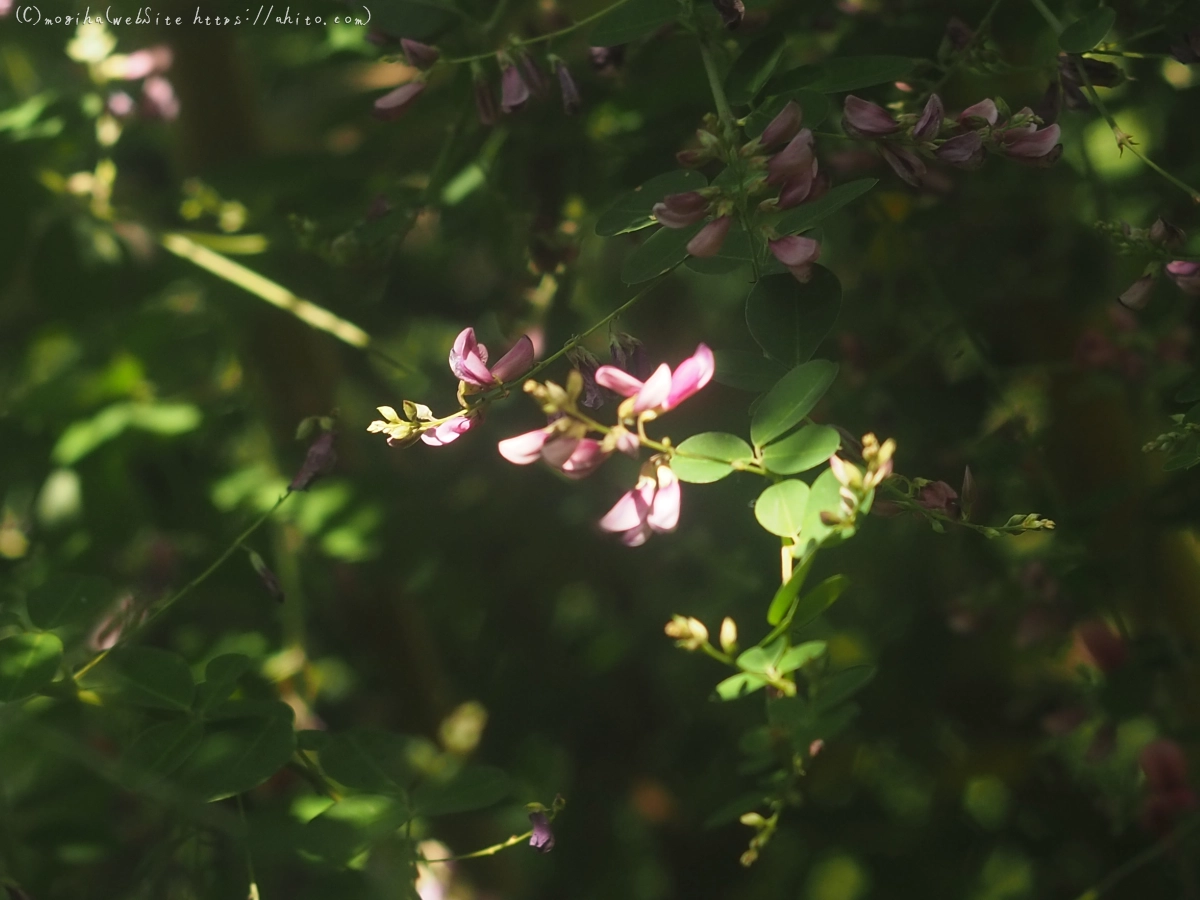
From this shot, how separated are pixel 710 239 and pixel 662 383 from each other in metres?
0.07

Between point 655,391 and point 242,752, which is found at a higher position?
point 655,391

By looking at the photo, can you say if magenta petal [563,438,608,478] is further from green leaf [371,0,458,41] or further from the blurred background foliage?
green leaf [371,0,458,41]

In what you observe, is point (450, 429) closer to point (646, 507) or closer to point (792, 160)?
point (646, 507)

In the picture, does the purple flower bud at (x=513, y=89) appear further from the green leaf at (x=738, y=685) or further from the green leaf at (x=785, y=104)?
the green leaf at (x=738, y=685)

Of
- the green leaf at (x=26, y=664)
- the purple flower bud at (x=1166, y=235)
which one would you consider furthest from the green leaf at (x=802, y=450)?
the green leaf at (x=26, y=664)

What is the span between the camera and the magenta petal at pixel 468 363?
0.52 m

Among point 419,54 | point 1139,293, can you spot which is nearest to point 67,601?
point 419,54

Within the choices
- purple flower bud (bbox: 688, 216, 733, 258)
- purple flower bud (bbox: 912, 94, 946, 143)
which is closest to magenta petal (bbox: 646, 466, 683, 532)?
purple flower bud (bbox: 688, 216, 733, 258)

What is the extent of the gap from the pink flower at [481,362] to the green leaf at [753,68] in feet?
0.64

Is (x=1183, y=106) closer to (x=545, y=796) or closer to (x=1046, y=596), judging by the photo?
(x=1046, y=596)

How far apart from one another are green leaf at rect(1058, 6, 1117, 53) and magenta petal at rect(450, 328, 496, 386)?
13.9 inches

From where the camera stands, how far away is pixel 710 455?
0.51 meters

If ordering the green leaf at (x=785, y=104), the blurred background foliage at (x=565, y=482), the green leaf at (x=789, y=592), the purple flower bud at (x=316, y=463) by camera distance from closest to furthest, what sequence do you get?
the green leaf at (x=789, y=592) → the green leaf at (x=785, y=104) → the purple flower bud at (x=316, y=463) → the blurred background foliage at (x=565, y=482)

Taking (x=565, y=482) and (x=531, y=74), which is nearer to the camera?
(x=531, y=74)
